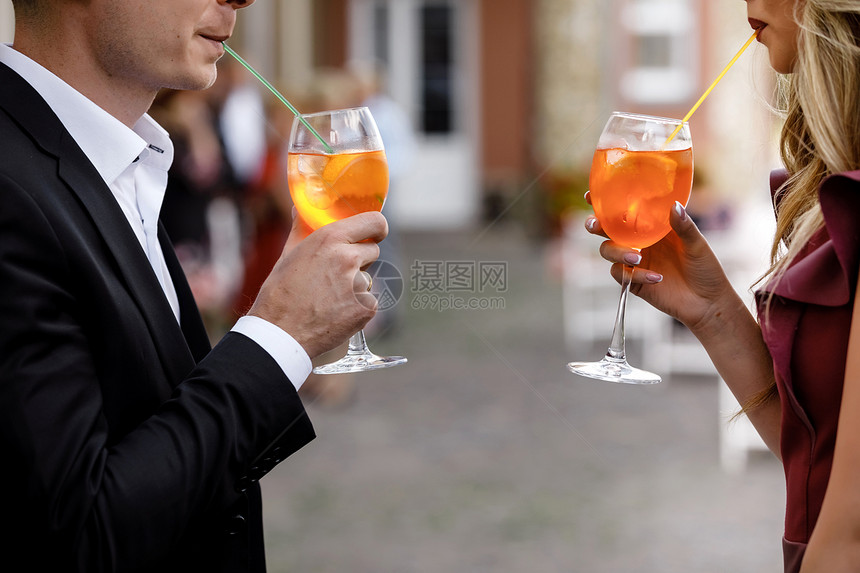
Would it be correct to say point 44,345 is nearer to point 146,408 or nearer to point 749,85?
point 146,408

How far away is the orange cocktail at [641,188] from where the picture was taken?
4.91ft

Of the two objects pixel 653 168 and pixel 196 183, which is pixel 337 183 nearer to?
pixel 653 168

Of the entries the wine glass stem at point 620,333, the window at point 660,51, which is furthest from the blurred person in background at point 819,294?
the window at point 660,51

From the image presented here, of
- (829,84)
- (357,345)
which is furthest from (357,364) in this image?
(829,84)

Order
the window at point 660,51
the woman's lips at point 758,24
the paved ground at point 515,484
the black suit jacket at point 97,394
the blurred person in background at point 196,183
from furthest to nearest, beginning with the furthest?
the window at point 660,51 → the blurred person in background at point 196,183 → the paved ground at point 515,484 → the woman's lips at point 758,24 → the black suit jacket at point 97,394

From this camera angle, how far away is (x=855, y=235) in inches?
47.8

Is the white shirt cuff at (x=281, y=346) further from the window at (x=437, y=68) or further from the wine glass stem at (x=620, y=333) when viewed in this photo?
the window at (x=437, y=68)

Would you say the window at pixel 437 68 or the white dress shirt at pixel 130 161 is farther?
the window at pixel 437 68

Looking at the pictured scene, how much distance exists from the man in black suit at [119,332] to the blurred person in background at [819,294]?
0.61 m

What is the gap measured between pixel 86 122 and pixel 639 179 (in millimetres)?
855

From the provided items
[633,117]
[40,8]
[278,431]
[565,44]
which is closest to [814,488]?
[633,117]

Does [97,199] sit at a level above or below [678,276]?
above

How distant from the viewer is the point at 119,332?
3.92 feet

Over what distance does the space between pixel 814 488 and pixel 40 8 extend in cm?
129
